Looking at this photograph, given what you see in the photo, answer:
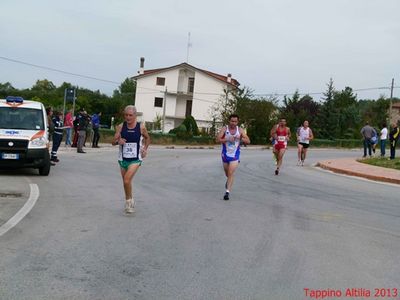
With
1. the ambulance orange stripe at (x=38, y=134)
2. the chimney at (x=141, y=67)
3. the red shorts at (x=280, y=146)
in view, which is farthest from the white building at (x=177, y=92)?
the ambulance orange stripe at (x=38, y=134)

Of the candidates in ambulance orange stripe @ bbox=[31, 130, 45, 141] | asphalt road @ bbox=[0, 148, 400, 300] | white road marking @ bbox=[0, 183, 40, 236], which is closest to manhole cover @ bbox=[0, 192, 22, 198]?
asphalt road @ bbox=[0, 148, 400, 300]

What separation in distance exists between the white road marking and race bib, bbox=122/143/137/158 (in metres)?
1.80

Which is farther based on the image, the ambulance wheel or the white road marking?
the ambulance wheel

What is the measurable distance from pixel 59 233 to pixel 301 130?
1535 cm

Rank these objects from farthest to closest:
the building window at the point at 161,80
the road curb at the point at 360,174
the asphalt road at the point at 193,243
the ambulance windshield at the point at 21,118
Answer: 1. the building window at the point at 161,80
2. the road curb at the point at 360,174
3. the ambulance windshield at the point at 21,118
4. the asphalt road at the point at 193,243

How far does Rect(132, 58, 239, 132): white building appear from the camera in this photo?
69.5 meters

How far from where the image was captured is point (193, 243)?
709 centimetres

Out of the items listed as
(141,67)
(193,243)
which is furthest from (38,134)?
(141,67)

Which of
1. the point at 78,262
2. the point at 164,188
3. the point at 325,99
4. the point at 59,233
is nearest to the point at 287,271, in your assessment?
the point at 78,262

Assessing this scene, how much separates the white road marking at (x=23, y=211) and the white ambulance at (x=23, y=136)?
6.74 ft

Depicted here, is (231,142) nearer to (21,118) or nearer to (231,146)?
(231,146)

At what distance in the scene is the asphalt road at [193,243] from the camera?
209 inches

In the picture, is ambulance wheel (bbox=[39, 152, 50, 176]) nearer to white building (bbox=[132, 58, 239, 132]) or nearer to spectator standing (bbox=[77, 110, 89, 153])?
spectator standing (bbox=[77, 110, 89, 153])

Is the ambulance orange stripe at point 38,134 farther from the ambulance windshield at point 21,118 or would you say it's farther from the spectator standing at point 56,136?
the spectator standing at point 56,136
